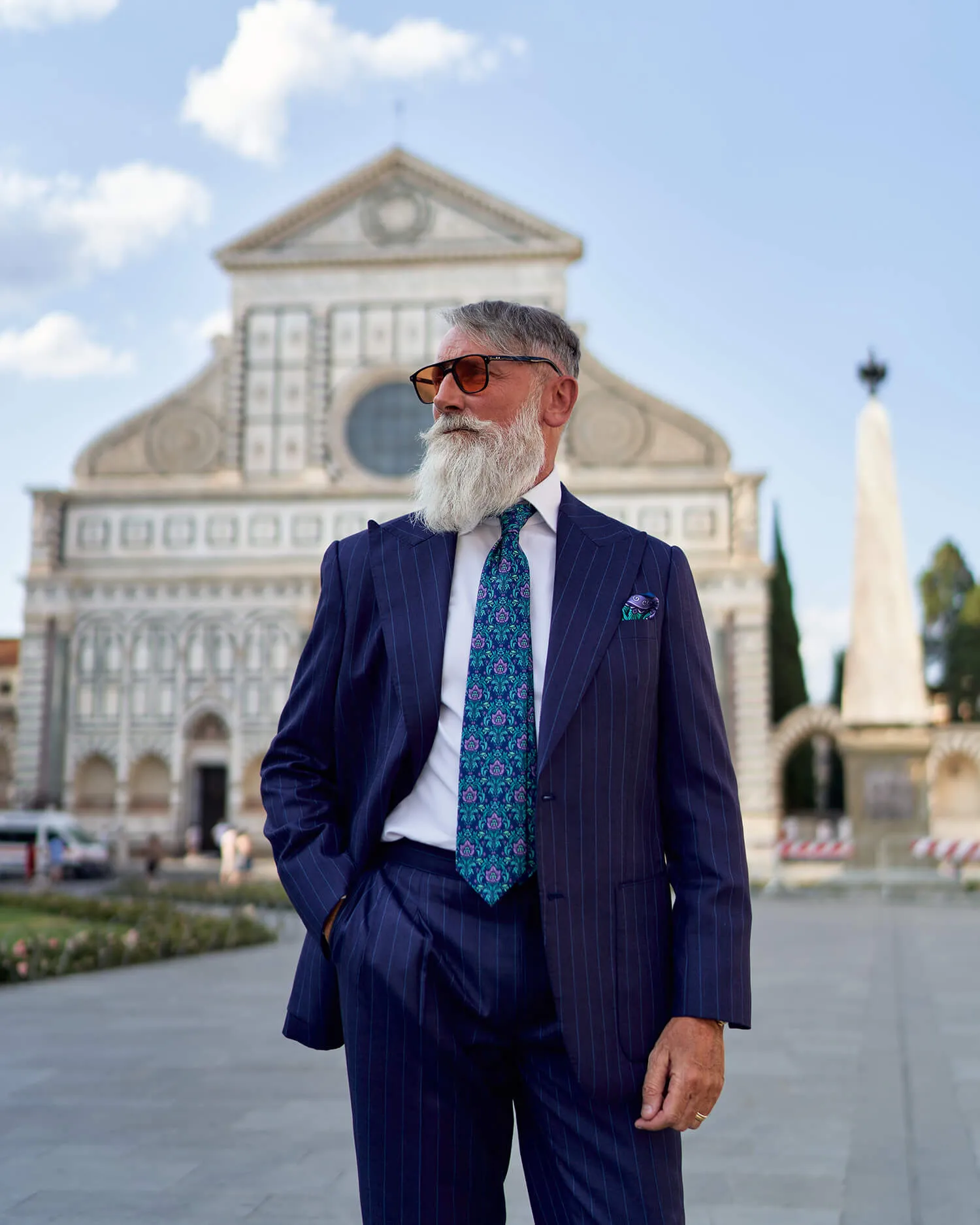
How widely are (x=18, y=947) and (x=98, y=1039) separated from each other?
9.17ft

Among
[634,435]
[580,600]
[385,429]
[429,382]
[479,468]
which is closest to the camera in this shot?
[580,600]

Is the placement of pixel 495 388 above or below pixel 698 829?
above

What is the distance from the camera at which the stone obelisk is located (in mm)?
23484

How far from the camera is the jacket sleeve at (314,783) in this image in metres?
2.06

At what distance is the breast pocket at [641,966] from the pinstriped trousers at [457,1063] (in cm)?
9

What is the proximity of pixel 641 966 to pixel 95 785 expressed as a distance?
33.9 meters

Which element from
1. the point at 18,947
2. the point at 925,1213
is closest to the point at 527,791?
the point at 925,1213

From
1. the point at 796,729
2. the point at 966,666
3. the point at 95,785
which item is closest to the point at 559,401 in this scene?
the point at 796,729

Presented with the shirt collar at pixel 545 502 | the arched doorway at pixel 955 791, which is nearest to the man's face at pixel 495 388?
the shirt collar at pixel 545 502

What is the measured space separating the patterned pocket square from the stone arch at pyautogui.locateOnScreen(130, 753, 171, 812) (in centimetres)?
3262

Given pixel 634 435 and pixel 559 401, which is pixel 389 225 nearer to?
pixel 634 435

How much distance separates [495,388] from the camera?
231 cm

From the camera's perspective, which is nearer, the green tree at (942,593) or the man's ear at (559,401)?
the man's ear at (559,401)

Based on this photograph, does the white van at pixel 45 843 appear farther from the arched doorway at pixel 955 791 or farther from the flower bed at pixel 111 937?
the arched doorway at pixel 955 791
